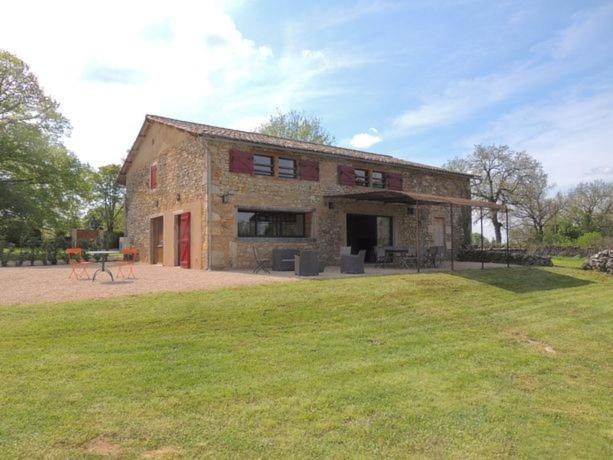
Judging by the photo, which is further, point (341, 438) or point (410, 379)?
point (410, 379)

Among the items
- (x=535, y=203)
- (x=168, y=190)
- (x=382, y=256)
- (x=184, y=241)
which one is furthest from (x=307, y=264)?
(x=535, y=203)

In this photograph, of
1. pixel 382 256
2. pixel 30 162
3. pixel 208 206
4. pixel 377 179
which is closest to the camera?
pixel 208 206

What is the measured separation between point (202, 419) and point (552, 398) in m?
3.45

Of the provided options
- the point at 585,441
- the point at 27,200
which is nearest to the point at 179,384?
the point at 585,441

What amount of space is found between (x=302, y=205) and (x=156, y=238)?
6869 millimetres

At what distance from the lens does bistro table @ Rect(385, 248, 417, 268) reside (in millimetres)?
13797

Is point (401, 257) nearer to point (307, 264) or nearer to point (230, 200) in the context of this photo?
point (307, 264)

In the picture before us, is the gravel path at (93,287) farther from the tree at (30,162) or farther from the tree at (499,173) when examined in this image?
the tree at (499,173)

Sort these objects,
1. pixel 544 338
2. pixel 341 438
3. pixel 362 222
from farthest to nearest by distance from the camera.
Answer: pixel 362 222
pixel 544 338
pixel 341 438

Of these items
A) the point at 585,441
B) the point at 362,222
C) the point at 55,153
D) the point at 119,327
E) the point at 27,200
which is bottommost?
the point at 585,441

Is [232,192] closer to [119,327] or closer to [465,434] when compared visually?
[119,327]

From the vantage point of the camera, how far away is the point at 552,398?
423 cm

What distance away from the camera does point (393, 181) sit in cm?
1770

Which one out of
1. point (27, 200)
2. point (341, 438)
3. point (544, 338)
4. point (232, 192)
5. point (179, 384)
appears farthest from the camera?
point (27, 200)
